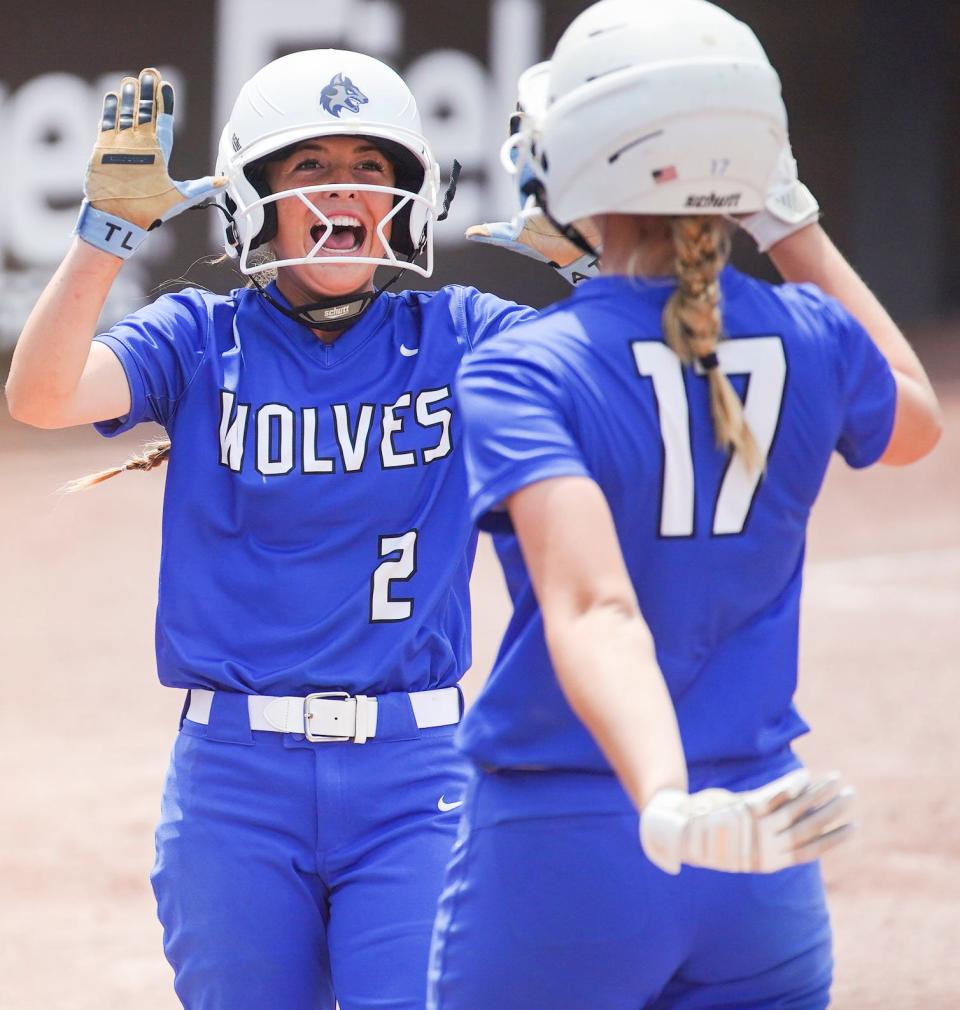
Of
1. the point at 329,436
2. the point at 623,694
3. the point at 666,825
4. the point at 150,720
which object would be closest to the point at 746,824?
the point at 666,825

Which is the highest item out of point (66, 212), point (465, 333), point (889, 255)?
point (465, 333)

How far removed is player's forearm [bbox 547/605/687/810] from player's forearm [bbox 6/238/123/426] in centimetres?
124

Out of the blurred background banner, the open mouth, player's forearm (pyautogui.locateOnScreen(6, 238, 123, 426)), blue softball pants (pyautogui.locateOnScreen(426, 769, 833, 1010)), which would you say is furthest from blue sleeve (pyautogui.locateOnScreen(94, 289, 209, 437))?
the blurred background banner

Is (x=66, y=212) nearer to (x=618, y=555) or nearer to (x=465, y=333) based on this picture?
(x=465, y=333)

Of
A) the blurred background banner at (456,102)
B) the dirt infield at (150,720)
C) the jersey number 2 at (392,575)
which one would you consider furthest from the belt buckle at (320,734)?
the blurred background banner at (456,102)

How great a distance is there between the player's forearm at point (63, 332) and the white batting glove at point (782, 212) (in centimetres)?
105

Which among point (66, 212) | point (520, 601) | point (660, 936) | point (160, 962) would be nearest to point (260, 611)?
point (520, 601)

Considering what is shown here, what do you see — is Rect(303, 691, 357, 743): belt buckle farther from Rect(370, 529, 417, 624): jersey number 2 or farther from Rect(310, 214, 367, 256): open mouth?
Rect(310, 214, 367, 256): open mouth

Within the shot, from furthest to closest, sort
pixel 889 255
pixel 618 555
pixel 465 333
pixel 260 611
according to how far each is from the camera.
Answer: pixel 889 255, pixel 465 333, pixel 260 611, pixel 618 555

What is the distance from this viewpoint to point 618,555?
6.45ft

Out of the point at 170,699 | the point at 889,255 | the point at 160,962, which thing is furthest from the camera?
the point at 889,255

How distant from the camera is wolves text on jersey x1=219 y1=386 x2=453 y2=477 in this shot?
3.02 m

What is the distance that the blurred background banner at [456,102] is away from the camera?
1282cm

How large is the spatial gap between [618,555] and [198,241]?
468 inches
